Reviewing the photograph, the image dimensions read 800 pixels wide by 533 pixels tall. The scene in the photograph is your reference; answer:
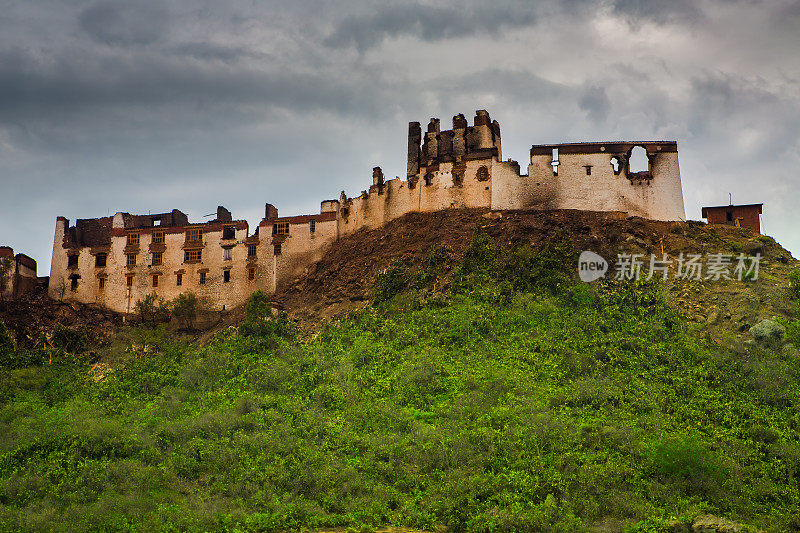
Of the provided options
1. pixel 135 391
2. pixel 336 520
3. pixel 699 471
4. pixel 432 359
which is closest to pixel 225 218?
pixel 135 391

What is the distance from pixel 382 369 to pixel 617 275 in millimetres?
13626

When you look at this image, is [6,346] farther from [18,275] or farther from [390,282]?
[390,282]

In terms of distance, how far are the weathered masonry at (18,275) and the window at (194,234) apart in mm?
10433

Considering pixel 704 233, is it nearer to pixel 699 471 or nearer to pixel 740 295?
pixel 740 295

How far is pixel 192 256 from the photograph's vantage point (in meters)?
55.8

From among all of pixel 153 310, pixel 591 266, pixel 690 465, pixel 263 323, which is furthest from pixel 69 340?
pixel 690 465

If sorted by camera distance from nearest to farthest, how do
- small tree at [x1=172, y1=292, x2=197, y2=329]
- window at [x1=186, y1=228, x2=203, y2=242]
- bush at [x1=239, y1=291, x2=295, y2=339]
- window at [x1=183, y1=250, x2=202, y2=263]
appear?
1. bush at [x1=239, y1=291, x2=295, y2=339]
2. small tree at [x1=172, y1=292, x2=197, y2=329]
3. window at [x1=183, y1=250, x2=202, y2=263]
4. window at [x1=186, y1=228, x2=203, y2=242]

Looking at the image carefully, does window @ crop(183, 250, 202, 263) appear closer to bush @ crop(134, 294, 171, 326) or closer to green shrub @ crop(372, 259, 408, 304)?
bush @ crop(134, 294, 171, 326)

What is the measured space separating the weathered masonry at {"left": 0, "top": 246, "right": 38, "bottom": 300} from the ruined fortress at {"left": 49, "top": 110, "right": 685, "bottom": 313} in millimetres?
1465

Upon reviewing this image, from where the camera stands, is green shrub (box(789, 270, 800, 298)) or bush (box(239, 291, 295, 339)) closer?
green shrub (box(789, 270, 800, 298))

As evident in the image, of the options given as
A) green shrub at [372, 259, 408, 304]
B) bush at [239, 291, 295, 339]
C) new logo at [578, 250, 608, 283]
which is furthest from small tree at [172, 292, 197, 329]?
new logo at [578, 250, 608, 283]

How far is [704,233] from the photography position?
4791cm

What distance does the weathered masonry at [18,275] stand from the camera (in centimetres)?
5572

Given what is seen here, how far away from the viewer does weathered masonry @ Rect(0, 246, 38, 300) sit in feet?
183
